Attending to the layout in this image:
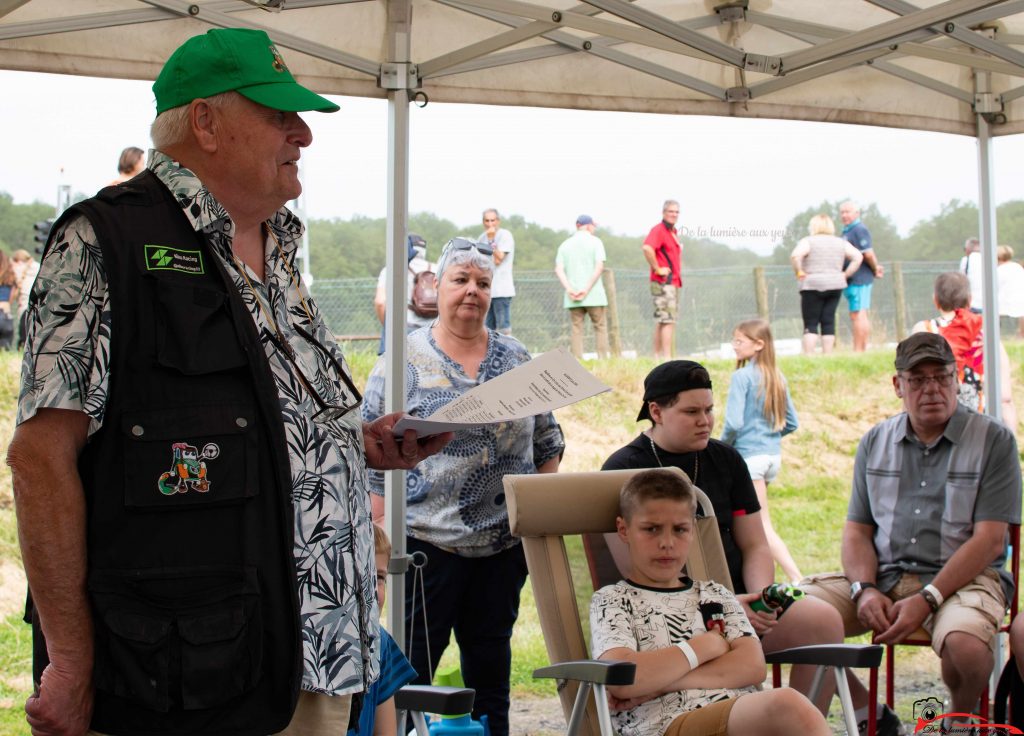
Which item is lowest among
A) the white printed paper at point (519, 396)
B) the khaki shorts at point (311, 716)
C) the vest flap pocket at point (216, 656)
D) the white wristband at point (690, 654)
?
the white wristband at point (690, 654)

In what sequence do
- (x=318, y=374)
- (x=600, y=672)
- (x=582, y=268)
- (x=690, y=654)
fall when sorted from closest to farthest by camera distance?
1. (x=318, y=374)
2. (x=600, y=672)
3. (x=690, y=654)
4. (x=582, y=268)

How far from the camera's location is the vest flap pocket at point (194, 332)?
1577 mm

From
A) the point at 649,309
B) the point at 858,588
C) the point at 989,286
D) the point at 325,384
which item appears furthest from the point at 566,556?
the point at 649,309

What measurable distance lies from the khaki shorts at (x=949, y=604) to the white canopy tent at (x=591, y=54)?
40.7 inches

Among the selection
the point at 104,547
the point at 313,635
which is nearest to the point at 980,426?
the point at 313,635

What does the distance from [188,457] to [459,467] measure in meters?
2.15

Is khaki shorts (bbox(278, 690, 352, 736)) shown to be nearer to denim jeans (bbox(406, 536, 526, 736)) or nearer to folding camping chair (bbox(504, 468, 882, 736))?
folding camping chair (bbox(504, 468, 882, 736))

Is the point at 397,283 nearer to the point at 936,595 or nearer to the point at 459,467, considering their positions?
the point at 459,467

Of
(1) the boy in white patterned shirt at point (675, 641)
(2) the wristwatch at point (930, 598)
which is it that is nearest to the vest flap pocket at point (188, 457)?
(1) the boy in white patterned shirt at point (675, 641)

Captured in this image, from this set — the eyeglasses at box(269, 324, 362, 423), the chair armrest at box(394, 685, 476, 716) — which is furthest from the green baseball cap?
the chair armrest at box(394, 685, 476, 716)

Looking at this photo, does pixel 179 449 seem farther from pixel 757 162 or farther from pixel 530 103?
pixel 757 162

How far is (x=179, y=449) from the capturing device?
5.12 feet

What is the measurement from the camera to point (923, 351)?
4.22 m

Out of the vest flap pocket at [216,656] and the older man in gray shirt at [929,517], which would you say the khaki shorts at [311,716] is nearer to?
the vest flap pocket at [216,656]
